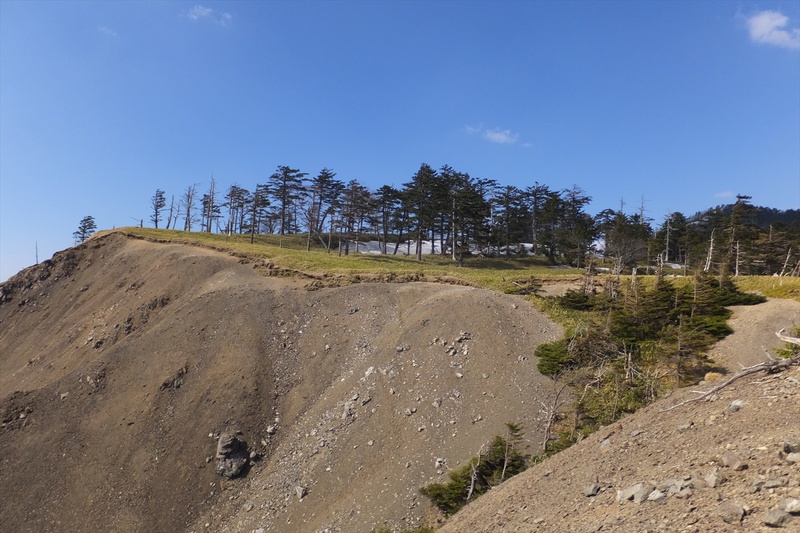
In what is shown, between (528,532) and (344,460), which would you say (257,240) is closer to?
(344,460)

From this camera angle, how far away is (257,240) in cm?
7281

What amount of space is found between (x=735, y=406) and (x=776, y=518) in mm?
4463

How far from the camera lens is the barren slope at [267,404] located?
19.4 meters

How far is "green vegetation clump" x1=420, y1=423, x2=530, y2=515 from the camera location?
51.5 feet

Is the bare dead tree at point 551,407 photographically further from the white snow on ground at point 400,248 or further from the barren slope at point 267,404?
the white snow on ground at point 400,248

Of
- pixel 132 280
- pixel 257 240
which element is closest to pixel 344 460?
pixel 132 280

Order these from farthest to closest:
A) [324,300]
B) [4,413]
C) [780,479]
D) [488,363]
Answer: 1. [324,300]
2. [4,413]
3. [488,363]
4. [780,479]

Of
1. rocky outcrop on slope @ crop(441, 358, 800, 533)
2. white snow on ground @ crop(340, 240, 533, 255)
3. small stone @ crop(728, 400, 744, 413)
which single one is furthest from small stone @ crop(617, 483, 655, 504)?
white snow on ground @ crop(340, 240, 533, 255)

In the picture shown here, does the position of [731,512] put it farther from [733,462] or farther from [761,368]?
[761,368]

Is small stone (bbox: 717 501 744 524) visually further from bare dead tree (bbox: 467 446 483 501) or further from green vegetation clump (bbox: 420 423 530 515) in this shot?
bare dead tree (bbox: 467 446 483 501)

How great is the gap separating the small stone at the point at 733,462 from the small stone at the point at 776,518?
1.64 metres

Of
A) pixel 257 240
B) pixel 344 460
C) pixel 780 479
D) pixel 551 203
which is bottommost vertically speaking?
pixel 344 460

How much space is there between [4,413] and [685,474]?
105 feet

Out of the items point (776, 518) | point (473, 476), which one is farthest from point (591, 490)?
point (473, 476)
